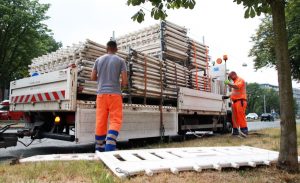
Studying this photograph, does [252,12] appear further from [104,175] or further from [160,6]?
[104,175]

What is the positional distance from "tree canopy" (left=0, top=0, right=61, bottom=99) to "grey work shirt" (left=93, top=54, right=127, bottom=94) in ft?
71.4

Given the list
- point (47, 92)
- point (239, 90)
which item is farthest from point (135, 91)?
point (239, 90)

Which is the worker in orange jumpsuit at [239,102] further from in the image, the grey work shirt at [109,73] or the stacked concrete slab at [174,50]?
the grey work shirt at [109,73]

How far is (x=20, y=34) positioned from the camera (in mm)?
27062

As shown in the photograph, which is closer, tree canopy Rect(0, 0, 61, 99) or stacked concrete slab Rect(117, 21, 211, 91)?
stacked concrete slab Rect(117, 21, 211, 91)

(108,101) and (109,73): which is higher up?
(109,73)

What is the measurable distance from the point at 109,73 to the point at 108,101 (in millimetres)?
552

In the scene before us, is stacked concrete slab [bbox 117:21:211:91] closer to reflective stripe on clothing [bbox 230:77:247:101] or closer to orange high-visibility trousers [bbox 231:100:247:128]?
reflective stripe on clothing [bbox 230:77:247:101]

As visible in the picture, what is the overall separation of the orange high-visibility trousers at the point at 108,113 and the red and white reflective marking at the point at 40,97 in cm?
114

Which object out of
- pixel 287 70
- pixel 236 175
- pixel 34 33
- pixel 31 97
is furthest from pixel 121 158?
pixel 34 33

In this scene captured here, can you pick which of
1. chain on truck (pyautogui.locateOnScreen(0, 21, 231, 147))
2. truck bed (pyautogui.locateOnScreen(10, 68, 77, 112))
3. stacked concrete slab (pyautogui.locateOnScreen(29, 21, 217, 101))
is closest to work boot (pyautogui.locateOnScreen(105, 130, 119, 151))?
chain on truck (pyautogui.locateOnScreen(0, 21, 231, 147))

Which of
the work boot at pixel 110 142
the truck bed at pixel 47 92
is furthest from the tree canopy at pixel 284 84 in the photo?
the truck bed at pixel 47 92

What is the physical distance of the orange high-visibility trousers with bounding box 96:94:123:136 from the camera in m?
5.72

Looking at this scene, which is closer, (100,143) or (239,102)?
(100,143)
